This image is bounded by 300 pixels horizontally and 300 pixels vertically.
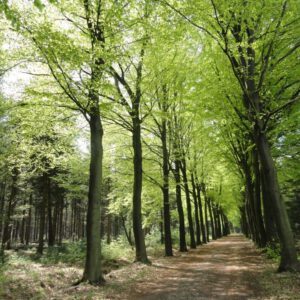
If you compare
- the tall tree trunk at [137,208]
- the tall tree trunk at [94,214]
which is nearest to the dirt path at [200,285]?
the tall tree trunk at [94,214]

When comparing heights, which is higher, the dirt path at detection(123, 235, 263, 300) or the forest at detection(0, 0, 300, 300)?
the forest at detection(0, 0, 300, 300)

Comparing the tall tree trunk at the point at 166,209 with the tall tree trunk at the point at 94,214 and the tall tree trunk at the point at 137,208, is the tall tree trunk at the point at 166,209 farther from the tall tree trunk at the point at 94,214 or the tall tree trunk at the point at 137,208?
the tall tree trunk at the point at 94,214

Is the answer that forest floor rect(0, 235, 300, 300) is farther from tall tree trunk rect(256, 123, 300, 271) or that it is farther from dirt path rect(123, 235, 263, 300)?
tall tree trunk rect(256, 123, 300, 271)

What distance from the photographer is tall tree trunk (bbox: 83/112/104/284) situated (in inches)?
352

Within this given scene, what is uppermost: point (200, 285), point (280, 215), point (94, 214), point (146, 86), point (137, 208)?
point (146, 86)

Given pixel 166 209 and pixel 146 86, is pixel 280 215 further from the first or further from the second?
pixel 166 209

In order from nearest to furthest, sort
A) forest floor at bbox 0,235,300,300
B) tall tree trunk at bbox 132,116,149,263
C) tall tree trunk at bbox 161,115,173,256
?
1. forest floor at bbox 0,235,300,300
2. tall tree trunk at bbox 132,116,149,263
3. tall tree trunk at bbox 161,115,173,256

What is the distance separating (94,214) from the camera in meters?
9.34

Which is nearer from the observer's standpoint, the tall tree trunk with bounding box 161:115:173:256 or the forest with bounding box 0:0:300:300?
the forest with bounding box 0:0:300:300

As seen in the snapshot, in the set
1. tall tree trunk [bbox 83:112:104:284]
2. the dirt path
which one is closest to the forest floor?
the dirt path

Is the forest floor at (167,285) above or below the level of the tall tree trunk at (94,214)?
below

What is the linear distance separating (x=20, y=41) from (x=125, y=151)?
11.2m

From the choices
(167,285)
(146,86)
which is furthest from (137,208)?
(146,86)

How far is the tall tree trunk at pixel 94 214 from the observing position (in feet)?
29.3
